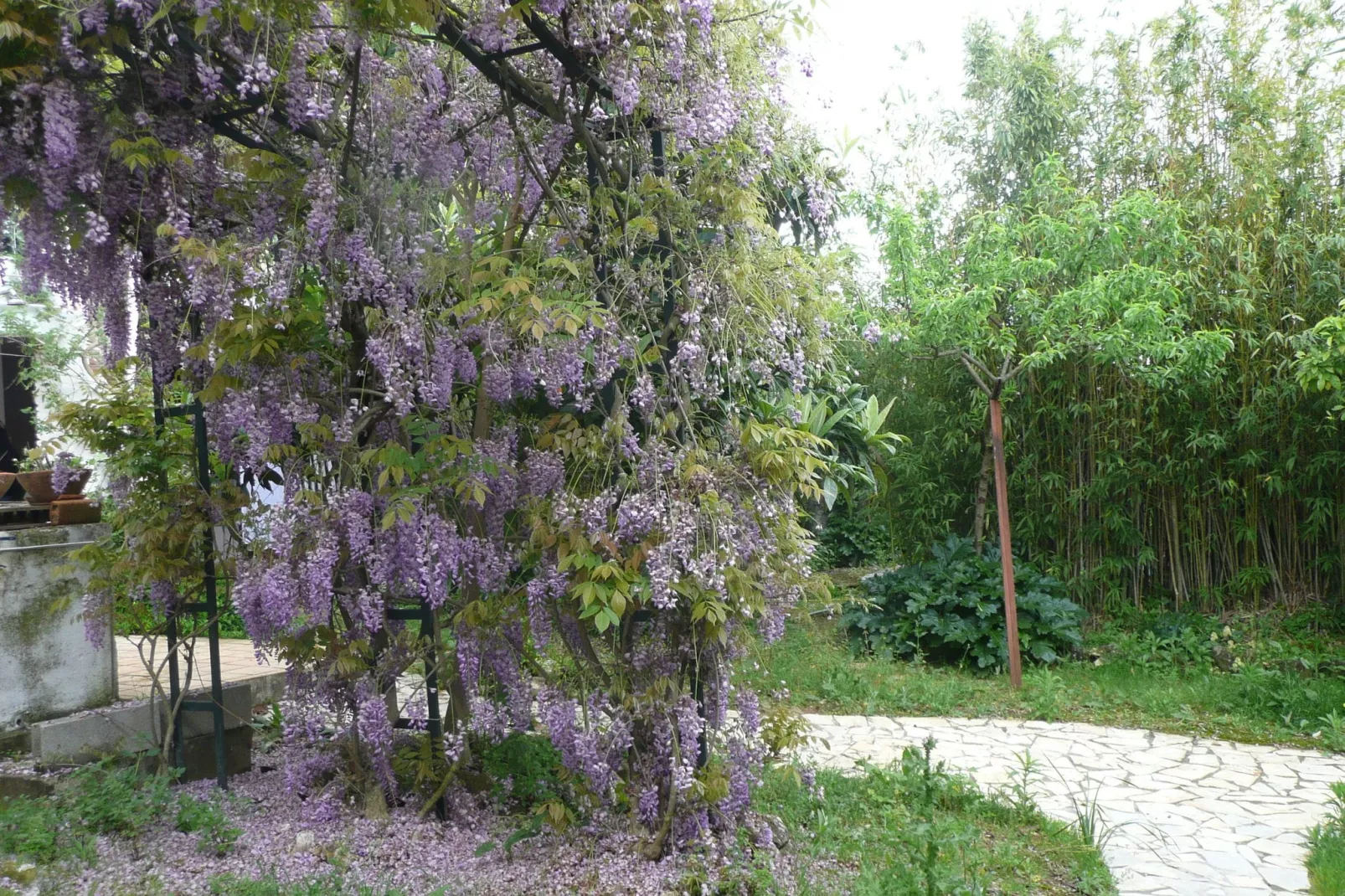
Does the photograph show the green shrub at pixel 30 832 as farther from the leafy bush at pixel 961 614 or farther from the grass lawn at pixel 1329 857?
the leafy bush at pixel 961 614

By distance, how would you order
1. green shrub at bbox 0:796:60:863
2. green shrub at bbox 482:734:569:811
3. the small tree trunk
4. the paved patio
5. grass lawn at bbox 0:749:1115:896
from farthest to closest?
the small tree trunk < the paved patio < green shrub at bbox 482:734:569:811 < green shrub at bbox 0:796:60:863 < grass lawn at bbox 0:749:1115:896

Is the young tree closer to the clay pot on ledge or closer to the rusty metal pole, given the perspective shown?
the rusty metal pole

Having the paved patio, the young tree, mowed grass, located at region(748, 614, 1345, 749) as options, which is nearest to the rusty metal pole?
the young tree

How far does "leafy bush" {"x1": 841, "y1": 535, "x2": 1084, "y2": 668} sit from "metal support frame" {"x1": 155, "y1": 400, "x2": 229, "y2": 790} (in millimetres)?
3353

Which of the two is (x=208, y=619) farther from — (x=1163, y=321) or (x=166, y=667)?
(x=1163, y=321)

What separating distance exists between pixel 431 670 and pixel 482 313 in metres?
1.11

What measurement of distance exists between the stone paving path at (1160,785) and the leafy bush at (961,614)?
40.1 inches

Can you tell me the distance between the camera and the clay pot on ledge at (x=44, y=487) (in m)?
3.65

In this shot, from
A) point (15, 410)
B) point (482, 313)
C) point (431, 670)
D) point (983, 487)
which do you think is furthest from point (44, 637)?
point (15, 410)

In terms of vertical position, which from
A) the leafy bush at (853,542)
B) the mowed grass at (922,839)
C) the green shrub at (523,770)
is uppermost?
the leafy bush at (853,542)

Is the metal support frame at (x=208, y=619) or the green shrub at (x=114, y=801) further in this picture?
the metal support frame at (x=208, y=619)

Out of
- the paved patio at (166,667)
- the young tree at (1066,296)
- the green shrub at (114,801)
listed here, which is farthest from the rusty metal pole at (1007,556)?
the green shrub at (114,801)

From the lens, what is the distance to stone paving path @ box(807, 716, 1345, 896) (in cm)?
279

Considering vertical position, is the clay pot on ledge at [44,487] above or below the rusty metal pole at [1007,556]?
above
